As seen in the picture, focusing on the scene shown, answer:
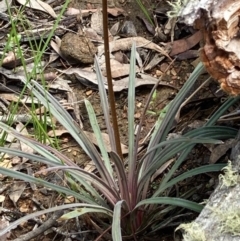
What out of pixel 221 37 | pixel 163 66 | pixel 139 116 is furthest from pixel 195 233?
pixel 163 66

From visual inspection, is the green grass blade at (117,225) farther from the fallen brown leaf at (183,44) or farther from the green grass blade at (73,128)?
the fallen brown leaf at (183,44)

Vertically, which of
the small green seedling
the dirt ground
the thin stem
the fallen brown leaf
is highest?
the thin stem

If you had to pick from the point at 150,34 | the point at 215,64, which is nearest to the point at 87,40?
the point at 150,34

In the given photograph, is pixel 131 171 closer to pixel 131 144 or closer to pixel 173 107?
pixel 131 144

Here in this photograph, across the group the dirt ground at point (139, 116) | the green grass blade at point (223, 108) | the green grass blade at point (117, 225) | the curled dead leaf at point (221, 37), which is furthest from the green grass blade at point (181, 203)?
the curled dead leaf at point (221, 37)

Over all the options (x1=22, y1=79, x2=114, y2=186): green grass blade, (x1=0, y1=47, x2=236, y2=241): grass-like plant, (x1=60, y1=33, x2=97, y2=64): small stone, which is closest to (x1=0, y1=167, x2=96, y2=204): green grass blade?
(x1=0, y1=47, x2=236, y2=241): grass-like plant

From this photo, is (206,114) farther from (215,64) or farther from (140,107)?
(215,64)

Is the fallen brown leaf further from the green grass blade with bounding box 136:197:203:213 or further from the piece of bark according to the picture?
the piece of bark
